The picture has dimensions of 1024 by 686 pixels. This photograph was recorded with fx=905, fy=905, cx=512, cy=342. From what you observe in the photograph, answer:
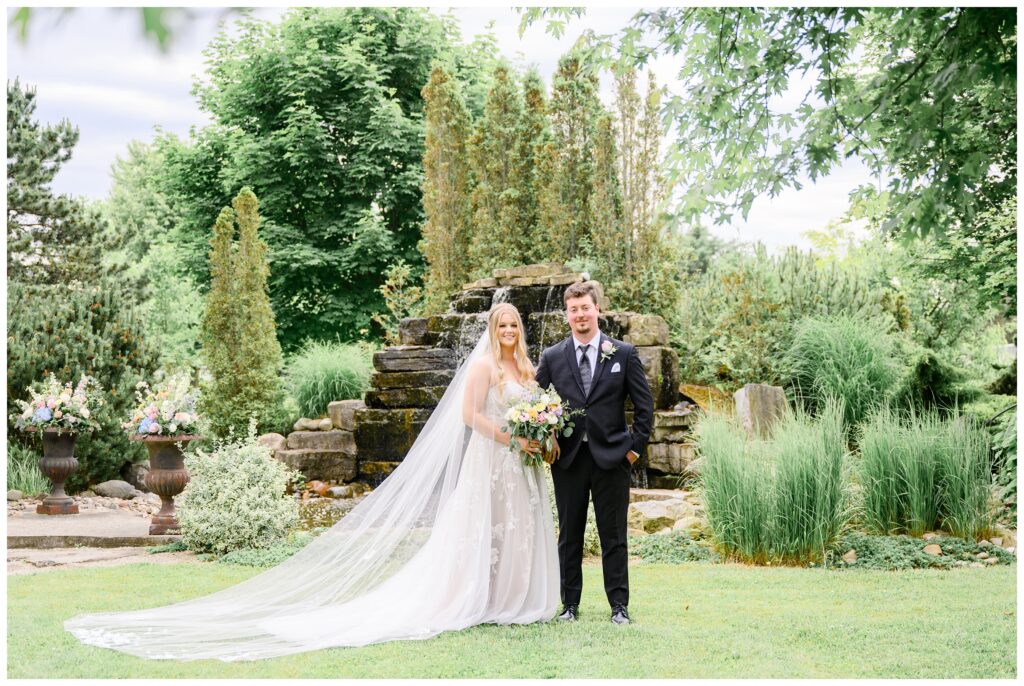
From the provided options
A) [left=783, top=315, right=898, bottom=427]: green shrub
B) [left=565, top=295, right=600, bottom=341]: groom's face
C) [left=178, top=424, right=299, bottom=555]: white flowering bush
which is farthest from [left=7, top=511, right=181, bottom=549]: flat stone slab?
[left=783, top=315, right=898, bottom=427]: green shrub

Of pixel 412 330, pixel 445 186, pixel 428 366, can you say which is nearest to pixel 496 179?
pixel 445 186

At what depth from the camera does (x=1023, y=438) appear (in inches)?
221

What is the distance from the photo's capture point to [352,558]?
5820 mm

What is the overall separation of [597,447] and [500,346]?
87cm

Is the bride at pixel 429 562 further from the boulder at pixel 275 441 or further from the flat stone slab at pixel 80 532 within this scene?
the boulder at pixel 275 441

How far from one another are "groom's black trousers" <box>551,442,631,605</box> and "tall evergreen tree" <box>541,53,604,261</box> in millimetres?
11208

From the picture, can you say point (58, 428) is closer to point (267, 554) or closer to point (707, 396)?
point (267, 554)

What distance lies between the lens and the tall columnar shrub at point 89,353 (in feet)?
43.6

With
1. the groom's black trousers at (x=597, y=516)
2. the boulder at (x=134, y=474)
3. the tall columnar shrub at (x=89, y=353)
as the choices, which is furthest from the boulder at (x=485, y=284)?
the groom's black trousers at (x=597, y=516)

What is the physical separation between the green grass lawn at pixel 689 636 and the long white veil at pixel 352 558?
0.57m

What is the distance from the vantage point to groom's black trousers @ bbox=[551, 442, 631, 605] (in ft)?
17.5

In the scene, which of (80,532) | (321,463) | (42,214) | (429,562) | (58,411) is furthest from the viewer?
(42,214)

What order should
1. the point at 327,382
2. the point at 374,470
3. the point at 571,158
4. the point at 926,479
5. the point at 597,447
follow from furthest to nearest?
1. the point at 571,158
2. the point at 327,382
3. the point at 374,470
4. the point at 926,479
5. the point at 597,447

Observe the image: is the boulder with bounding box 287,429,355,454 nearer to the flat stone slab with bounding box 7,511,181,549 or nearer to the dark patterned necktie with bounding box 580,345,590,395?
the flat stone slab with bounding box 7,511,181,549
